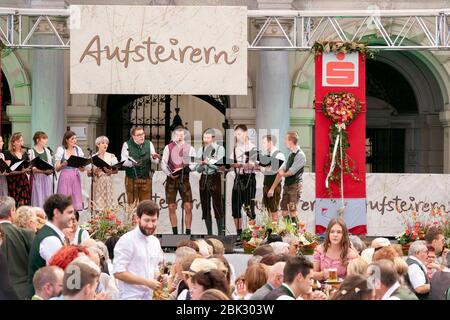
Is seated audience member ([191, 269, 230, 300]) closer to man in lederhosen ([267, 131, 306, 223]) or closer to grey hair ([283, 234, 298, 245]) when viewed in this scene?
grey hair ([283, 234, 298, 245])

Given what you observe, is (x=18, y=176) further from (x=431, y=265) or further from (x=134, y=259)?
(x=134, y=259)

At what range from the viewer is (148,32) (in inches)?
793

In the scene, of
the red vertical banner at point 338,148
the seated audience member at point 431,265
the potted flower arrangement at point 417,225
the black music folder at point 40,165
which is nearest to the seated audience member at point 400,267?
the seated audience member at point 431,265

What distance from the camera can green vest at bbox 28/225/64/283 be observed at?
1092cm

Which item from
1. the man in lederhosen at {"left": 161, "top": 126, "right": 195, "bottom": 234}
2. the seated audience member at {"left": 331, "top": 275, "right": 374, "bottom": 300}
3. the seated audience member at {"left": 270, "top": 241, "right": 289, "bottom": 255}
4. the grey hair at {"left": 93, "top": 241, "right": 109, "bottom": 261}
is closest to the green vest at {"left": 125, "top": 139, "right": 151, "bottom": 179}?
the man in lederhosen at {"left": 161, "top": 126, "right": 195, "bottom": 234}

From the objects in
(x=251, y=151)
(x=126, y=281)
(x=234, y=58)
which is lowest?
(x=126, y=281)

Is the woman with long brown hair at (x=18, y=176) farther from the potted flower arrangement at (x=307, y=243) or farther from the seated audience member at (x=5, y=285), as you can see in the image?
the seated audience member at (x=5, y=285)

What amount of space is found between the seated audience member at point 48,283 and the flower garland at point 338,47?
1144 cm

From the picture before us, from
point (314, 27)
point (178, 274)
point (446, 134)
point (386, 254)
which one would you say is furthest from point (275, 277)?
point (446, 134)

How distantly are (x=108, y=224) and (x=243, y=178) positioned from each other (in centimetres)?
241

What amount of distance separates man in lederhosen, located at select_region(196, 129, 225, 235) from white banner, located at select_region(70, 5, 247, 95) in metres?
1.06
